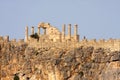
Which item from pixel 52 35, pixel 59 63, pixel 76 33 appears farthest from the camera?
pixel 52 35

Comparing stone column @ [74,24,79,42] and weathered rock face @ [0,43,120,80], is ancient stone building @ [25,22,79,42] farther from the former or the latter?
weathered rock face @ [0,43,120,80]

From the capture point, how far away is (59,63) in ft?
244

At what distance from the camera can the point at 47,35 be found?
8050 centimetres

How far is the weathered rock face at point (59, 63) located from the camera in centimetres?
7156

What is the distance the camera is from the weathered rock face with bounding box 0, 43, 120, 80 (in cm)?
7156

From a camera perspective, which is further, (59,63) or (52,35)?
(52,35)

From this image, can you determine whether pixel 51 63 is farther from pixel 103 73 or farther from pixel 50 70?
pixel 103 73

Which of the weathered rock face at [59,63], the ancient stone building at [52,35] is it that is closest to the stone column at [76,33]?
the ancient stone building at [52,35]

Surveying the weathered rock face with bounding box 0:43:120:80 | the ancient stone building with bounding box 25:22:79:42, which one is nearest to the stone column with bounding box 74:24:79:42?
the ancient stone building with bounding box 25:22:79:42

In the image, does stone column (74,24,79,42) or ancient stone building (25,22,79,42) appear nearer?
stone column (74,24,79,42)

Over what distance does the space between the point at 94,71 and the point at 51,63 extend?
5.10 metres

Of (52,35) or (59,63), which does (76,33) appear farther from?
(59,63)

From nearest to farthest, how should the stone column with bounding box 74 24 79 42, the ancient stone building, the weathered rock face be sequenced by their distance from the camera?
the weathered rock face → the stone column with bounding box 74 24 79 42 → the ancient stone building

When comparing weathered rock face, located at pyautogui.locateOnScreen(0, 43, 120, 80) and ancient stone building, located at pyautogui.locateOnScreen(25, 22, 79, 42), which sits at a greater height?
ancient stone building, located at pyautogui.locateOnScreen(25, 22, 79, 42)
